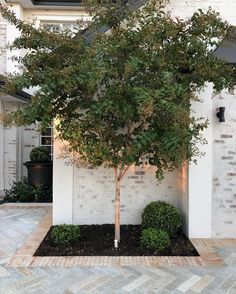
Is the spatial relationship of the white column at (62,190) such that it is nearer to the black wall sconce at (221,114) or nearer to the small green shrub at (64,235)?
the small green shrub at (64,235)

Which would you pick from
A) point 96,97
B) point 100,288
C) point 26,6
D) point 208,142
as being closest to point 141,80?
point 96,97

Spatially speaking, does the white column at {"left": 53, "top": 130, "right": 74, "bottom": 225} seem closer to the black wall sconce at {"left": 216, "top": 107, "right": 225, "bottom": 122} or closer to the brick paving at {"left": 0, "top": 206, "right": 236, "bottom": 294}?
the brick paving at {"left": 0, "top": 206, "right": 236, "bottom": 294}

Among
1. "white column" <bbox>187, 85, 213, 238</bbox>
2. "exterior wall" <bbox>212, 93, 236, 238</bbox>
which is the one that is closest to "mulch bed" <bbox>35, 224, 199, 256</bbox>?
"white column" <bbox>187, 85, 213, 238</bbox>

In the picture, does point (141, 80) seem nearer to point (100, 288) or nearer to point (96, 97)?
point (96, 97)

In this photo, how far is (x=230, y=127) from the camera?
5.57m

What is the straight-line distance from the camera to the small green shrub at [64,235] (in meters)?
5.04

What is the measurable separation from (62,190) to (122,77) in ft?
8.88

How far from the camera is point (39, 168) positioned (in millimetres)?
8852

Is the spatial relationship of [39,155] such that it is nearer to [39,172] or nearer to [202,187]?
[39,172]

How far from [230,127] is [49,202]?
A: 17.3 feet

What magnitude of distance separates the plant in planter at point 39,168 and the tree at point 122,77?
4.51 metres

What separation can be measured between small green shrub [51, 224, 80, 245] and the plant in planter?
3.92 m

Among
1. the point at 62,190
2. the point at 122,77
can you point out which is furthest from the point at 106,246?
the point at 122,77

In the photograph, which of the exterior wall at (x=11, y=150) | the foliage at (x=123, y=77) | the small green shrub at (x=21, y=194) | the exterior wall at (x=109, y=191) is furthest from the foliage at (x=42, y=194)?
the foliage at (x=123, y=77)
